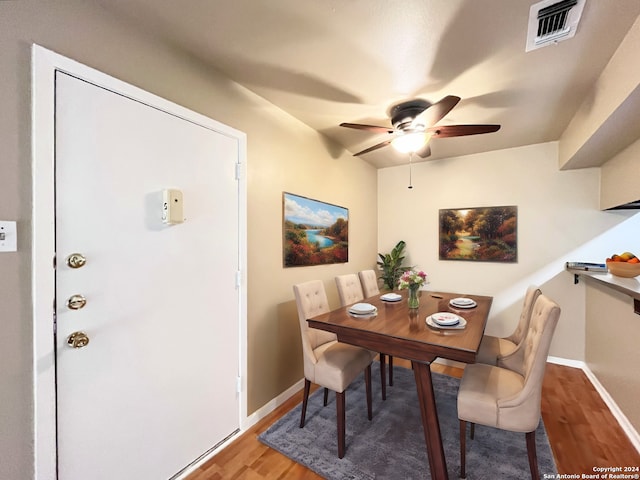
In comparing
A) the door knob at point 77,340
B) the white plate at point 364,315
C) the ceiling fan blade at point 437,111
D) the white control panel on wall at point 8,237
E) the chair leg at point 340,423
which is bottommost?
the chair leg at point 340,423

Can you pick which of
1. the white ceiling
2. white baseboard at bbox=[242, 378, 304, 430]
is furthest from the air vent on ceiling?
white baseboard at bbox=[242, 378, 304, 430]

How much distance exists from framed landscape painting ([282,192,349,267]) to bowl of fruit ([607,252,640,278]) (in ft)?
8.08

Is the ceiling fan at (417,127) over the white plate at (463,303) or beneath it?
over

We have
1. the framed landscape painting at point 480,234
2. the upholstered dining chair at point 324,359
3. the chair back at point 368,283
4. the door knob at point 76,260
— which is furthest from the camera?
the framed landscape painting at point 480,234

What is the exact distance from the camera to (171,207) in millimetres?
1575

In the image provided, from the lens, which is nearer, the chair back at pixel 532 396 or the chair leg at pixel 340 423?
the chair back at pixel 532 396

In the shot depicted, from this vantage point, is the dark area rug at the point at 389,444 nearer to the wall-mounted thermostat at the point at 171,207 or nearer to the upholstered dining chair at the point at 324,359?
the upholstered dining chair at the point at 324,359

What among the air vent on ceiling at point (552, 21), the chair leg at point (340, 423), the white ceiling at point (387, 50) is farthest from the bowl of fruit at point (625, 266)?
the chair leg at point (340, 423)

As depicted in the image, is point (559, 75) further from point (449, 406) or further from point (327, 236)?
point (449, 406)

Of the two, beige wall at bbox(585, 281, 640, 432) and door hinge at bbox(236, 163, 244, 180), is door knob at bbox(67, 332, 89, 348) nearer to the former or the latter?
door hinge at bbox(236, 163, 244, 180)

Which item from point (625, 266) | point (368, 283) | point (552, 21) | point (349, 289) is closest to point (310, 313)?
Result: point (349, 289)

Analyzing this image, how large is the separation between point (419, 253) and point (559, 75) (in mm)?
2461

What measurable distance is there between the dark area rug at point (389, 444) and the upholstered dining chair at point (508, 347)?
20.4 inches

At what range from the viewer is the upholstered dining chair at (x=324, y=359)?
187 centimetres
